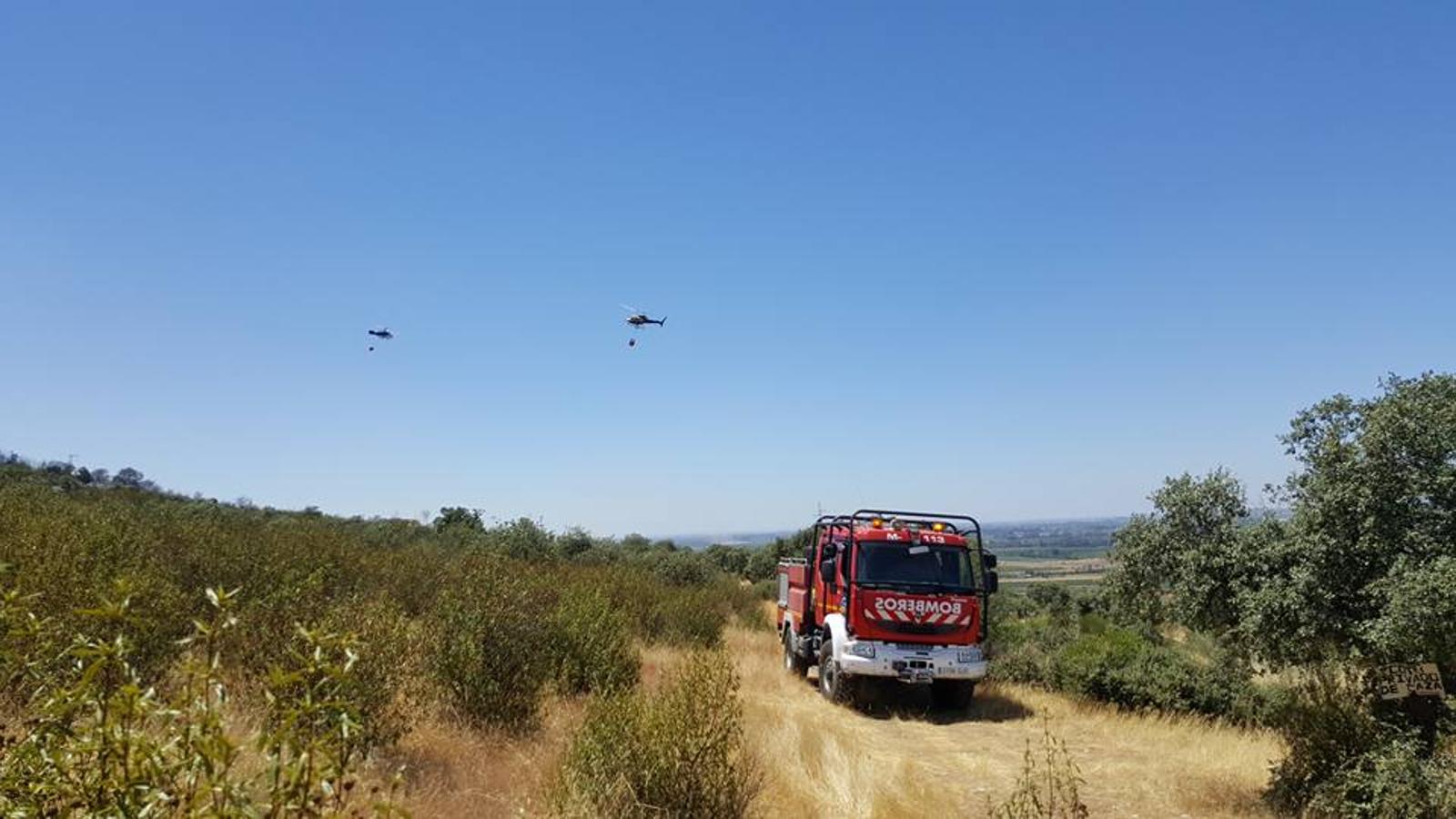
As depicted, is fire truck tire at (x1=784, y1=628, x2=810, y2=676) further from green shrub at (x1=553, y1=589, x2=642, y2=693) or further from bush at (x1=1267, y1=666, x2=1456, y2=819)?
bush at (x1=1267, y1=666, x2=1456, y2=819)

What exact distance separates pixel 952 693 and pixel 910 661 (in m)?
1.22

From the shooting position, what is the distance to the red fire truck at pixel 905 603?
12.9 m

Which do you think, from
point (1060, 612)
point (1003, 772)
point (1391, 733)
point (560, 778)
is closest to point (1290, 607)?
point (1391, 733)

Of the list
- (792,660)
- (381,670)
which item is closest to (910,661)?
(792,660)

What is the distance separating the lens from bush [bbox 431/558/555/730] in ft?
28.8

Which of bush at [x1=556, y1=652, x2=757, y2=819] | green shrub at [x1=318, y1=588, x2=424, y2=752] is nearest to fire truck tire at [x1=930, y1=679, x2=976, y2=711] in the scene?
bush at [x1=556, y1=652, x2=757, y2=819]

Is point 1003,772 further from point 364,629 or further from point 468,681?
point 364,629

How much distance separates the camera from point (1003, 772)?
9609mm

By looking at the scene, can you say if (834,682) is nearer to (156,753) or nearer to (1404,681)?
(1404,681)

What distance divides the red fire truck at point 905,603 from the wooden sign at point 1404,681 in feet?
19.9

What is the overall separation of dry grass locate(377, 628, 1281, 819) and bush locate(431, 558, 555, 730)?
35 centimetres

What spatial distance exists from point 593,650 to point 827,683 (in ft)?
16.0

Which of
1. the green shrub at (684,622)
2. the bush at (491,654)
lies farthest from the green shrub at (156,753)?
the green shrub at (684,622)

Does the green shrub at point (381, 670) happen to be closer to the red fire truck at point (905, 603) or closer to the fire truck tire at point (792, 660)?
the red fire truck at point (905, 603)
